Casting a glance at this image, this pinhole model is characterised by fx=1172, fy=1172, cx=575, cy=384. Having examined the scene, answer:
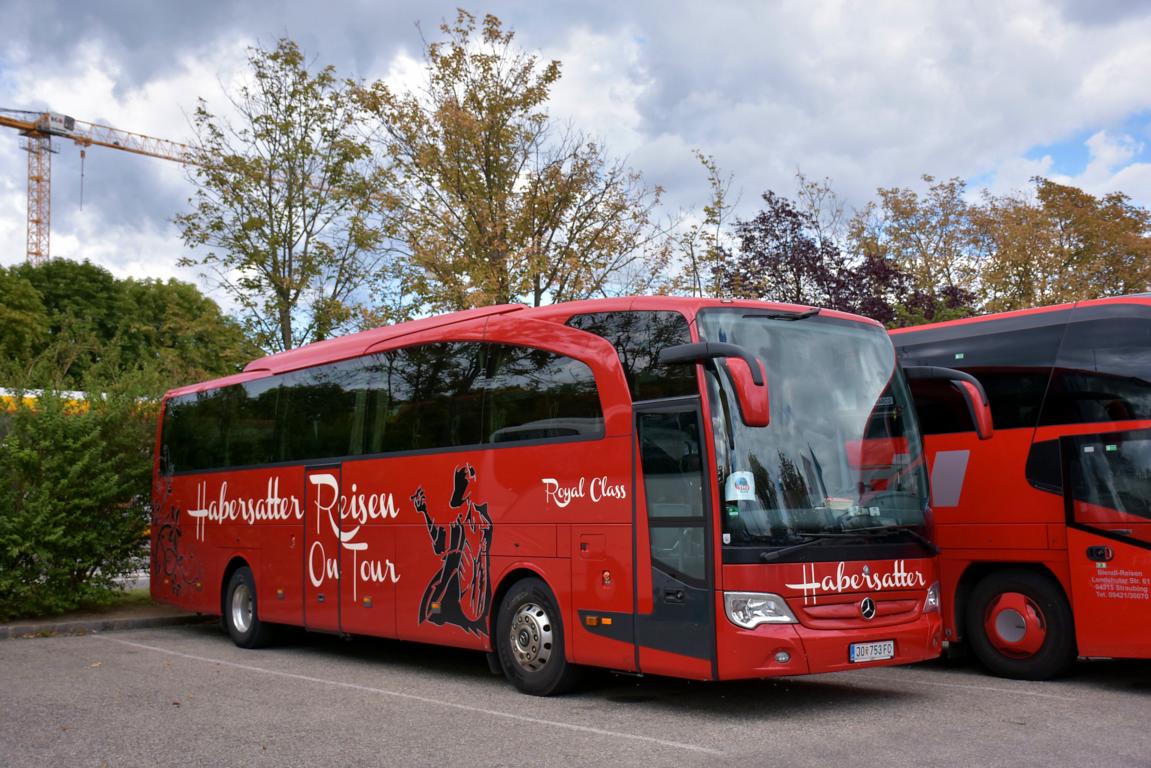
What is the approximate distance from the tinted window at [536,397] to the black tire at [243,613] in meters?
5.61

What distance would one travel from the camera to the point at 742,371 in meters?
8.44

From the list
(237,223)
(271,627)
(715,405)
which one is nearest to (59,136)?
(237,223)

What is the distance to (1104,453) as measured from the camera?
10.6m

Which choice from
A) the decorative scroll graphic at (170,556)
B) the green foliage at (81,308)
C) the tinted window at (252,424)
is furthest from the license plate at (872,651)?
the green foliage at (81,308)

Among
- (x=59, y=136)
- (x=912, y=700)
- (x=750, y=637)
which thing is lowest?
(x=912, y=700)

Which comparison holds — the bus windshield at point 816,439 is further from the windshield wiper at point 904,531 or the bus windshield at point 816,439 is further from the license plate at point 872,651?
the license plate at point 872,651

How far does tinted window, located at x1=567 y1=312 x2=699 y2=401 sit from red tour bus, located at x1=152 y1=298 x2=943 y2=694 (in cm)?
2

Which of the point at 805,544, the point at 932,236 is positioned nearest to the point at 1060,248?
the point at 932,236

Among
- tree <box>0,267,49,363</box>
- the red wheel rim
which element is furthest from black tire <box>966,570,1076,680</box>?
tree <box>0,267,49,363</box>

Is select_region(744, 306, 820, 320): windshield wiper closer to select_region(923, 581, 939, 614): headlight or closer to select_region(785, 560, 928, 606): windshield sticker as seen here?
select_region(785, 560, 928, 606): windshield sticker

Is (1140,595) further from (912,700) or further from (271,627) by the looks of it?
(271,627)

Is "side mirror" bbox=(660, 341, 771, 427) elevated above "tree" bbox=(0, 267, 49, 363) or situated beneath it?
situated beneath

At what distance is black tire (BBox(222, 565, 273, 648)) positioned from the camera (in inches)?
595

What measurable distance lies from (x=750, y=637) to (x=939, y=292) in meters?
24.4
